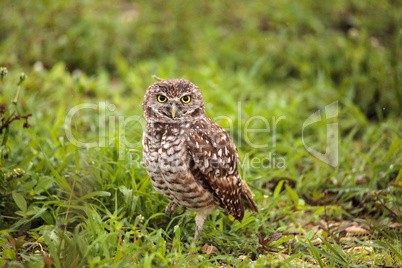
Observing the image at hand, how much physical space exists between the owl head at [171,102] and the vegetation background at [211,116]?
65 centimetres

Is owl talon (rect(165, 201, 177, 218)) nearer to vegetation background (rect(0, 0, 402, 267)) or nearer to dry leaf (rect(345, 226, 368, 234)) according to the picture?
vegetation background (rect(0, 0, 402, 267))

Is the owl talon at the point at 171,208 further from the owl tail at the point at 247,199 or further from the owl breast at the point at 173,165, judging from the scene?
the owl tail at the point at 247,199

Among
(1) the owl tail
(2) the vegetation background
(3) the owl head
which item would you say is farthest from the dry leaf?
(3) the owl head

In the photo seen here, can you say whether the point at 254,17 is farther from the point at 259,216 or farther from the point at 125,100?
the point at 259,216

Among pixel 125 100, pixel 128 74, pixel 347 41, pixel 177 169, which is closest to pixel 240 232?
pixel 177 169

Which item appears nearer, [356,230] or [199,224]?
[199,224]

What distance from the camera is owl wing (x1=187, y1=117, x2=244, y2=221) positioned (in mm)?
3002

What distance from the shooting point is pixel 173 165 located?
9.39ft

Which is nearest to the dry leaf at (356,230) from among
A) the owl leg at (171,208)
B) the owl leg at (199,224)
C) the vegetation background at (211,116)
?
the vegetation background at (211,116)

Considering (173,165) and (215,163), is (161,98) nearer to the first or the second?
(173,165)

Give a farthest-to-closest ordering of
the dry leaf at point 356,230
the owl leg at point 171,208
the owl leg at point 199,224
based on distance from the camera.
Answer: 1. the dry leaf at point 356,230
2. the owl leg at point 171,208
3. the owl leg at point 199,224

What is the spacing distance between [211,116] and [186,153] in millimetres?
1692

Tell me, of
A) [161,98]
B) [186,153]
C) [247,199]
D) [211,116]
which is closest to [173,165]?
[186,153]

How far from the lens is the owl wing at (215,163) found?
300cm
